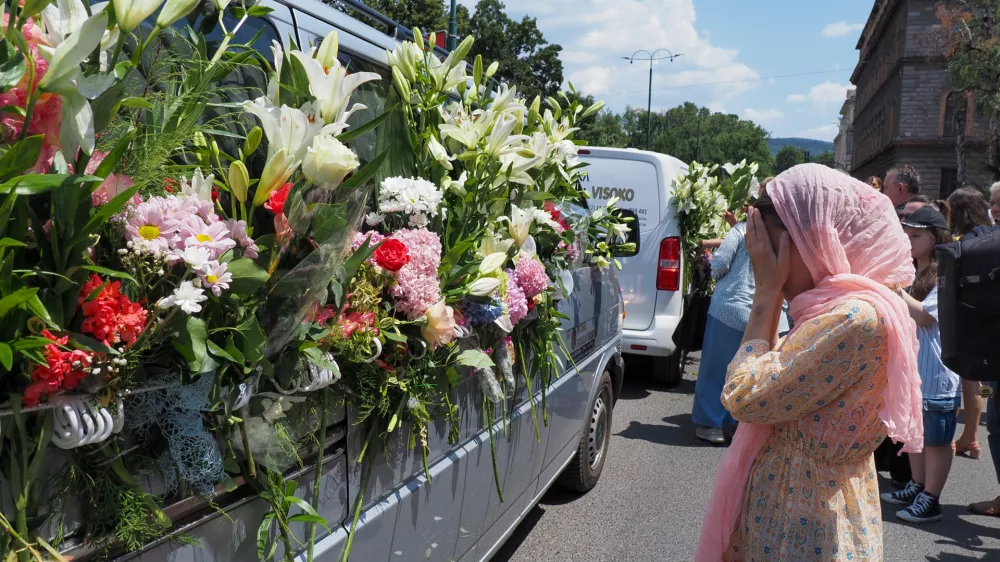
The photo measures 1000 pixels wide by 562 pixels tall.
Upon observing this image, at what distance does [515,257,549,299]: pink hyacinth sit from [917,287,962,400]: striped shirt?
123 inches

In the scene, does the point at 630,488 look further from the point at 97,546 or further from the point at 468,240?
the point at 97,546

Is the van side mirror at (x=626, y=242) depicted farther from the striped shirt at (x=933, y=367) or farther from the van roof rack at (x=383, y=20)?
the striped shirt at (x=933, y=367)

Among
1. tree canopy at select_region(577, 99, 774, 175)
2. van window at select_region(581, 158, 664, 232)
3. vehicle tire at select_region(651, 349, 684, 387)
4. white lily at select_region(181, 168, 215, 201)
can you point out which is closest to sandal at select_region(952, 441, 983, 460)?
vehicle tire at select_region(651, 349, 684, 387)

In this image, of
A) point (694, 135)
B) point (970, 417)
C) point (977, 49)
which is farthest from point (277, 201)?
point (694, 135)

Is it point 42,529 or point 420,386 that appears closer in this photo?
point 42,529

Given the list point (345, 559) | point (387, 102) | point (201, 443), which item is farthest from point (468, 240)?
point (201, 443)

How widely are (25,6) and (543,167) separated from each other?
2569mm

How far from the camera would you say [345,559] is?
200cm

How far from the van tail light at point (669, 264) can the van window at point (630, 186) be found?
247mm

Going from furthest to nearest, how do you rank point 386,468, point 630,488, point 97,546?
point 630,488, point 386,468, point 97,546

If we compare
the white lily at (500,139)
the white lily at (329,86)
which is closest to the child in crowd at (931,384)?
the white lily at (500,139)

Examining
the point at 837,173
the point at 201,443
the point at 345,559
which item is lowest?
the point at 345,559

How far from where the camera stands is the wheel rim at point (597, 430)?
5.09 m

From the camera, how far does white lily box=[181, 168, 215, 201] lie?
64.2 inches
